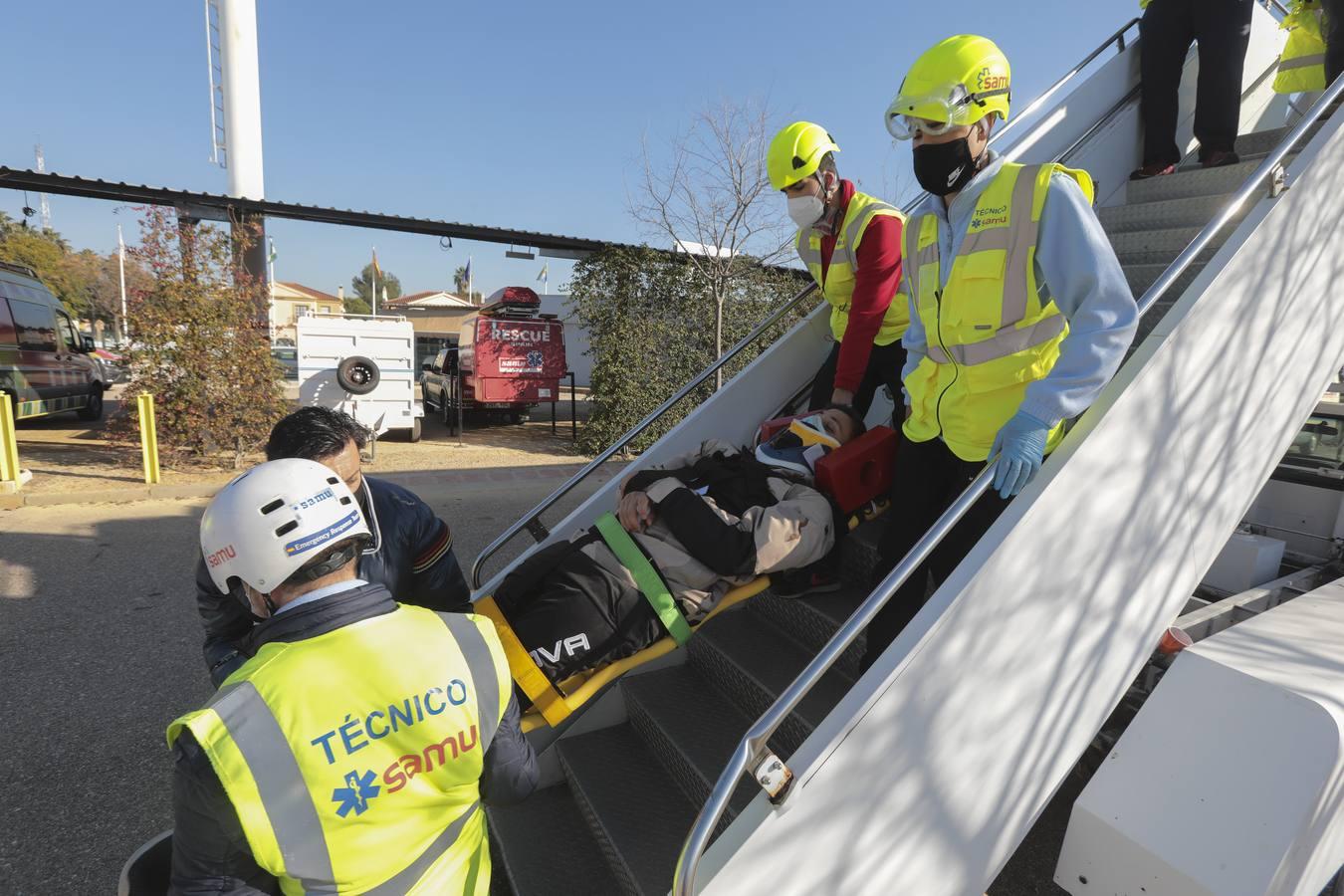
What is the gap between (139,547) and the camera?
6117mm

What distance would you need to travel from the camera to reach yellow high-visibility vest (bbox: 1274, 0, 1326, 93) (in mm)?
3752

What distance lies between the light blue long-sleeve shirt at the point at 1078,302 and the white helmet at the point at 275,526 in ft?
5.81

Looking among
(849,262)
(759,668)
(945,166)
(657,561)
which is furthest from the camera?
(849,262)

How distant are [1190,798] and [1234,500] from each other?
1.02 meters

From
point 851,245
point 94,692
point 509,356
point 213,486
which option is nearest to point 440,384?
point 509,356

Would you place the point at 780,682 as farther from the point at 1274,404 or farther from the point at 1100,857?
the point at 1274,404

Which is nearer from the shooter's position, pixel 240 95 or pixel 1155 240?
pixel 1155 240

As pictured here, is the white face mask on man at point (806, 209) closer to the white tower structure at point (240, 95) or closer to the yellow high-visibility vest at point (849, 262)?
the yellow high-visibility vest at point (849, 262)

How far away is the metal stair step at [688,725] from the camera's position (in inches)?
90.0

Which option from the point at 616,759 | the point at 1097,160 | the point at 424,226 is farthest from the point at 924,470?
the point at 424,226

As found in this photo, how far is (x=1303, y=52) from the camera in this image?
3889mm

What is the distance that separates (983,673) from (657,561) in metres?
1.00

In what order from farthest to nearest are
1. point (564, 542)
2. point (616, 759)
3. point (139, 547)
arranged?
1. point (139, 547)
2. point (616, 759)
3. point (564, 542)

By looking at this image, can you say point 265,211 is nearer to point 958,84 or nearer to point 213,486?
point 213,486
